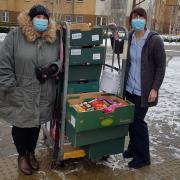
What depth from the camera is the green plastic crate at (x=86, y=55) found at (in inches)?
146

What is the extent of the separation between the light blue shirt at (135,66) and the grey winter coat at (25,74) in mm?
870

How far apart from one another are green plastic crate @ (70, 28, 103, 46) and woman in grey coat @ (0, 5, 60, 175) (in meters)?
0.17

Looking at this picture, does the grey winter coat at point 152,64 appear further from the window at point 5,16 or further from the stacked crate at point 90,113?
the window at point 5,16

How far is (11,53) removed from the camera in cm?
343

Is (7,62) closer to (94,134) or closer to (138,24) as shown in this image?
(94,134)

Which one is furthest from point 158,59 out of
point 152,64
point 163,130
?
point 163,130

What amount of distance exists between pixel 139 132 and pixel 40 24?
1677 millimetres

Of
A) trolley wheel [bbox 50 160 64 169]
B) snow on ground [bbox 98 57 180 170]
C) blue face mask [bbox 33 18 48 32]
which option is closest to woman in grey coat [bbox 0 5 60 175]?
blue face mask [bbox 33 18 48 32]

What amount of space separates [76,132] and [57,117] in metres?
0.38

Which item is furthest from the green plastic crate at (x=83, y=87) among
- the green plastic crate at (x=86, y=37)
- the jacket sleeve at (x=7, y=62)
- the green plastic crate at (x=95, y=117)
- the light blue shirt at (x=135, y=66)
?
the jacket sleeve at (x=7, y=62)

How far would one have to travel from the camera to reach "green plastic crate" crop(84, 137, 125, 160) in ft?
12.6

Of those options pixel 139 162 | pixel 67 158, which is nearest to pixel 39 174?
pixel 67 158

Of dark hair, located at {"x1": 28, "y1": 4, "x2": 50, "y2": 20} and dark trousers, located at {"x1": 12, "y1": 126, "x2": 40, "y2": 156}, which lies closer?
dark hair, located at {"x1": 28, "y1": 4, "x2": 50, "y2": 20}

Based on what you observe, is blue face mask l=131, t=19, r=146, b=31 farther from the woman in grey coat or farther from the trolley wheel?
the trolley wheel
